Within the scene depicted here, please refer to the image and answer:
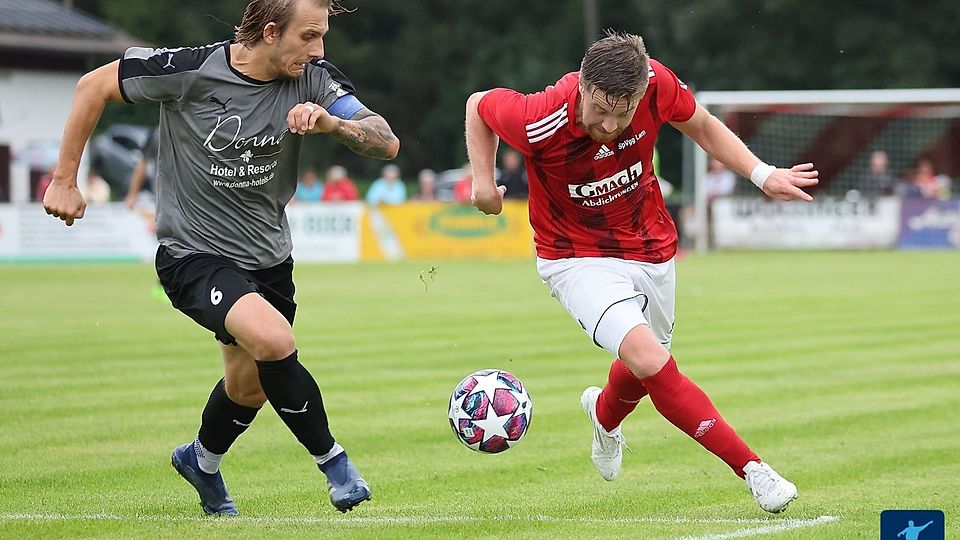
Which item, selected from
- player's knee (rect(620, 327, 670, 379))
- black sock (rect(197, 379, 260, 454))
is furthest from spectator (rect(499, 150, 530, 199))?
player's knee (rect(620, 327, 670, 379))

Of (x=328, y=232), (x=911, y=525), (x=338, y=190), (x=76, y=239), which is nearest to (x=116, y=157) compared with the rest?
(x=338, y=190)

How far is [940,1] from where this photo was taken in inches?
1897

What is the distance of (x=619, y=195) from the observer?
6.57 meters

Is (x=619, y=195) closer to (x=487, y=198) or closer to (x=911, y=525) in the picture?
(x=487, y=198)

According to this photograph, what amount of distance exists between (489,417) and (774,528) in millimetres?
1509

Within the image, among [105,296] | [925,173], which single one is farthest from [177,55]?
[925,173]

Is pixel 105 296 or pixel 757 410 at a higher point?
pixel 757 410

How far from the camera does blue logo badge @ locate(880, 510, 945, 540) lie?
14.3 feet

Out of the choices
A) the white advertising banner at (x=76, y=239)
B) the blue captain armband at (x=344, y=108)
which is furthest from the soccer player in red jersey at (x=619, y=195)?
the white advertising banner at (x=76, y=239)

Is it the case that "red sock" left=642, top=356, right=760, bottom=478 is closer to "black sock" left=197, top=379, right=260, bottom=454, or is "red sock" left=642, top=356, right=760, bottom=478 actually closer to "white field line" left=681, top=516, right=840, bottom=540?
"white field line" left=681, top=516, right=840, bottom=540

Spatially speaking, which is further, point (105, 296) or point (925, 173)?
point (925, 173)

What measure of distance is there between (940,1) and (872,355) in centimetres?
3851

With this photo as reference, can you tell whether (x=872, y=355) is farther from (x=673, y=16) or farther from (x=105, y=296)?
(x=673, y=16)

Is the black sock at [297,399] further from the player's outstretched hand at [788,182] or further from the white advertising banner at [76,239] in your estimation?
the white advertising banner at [76,239]
